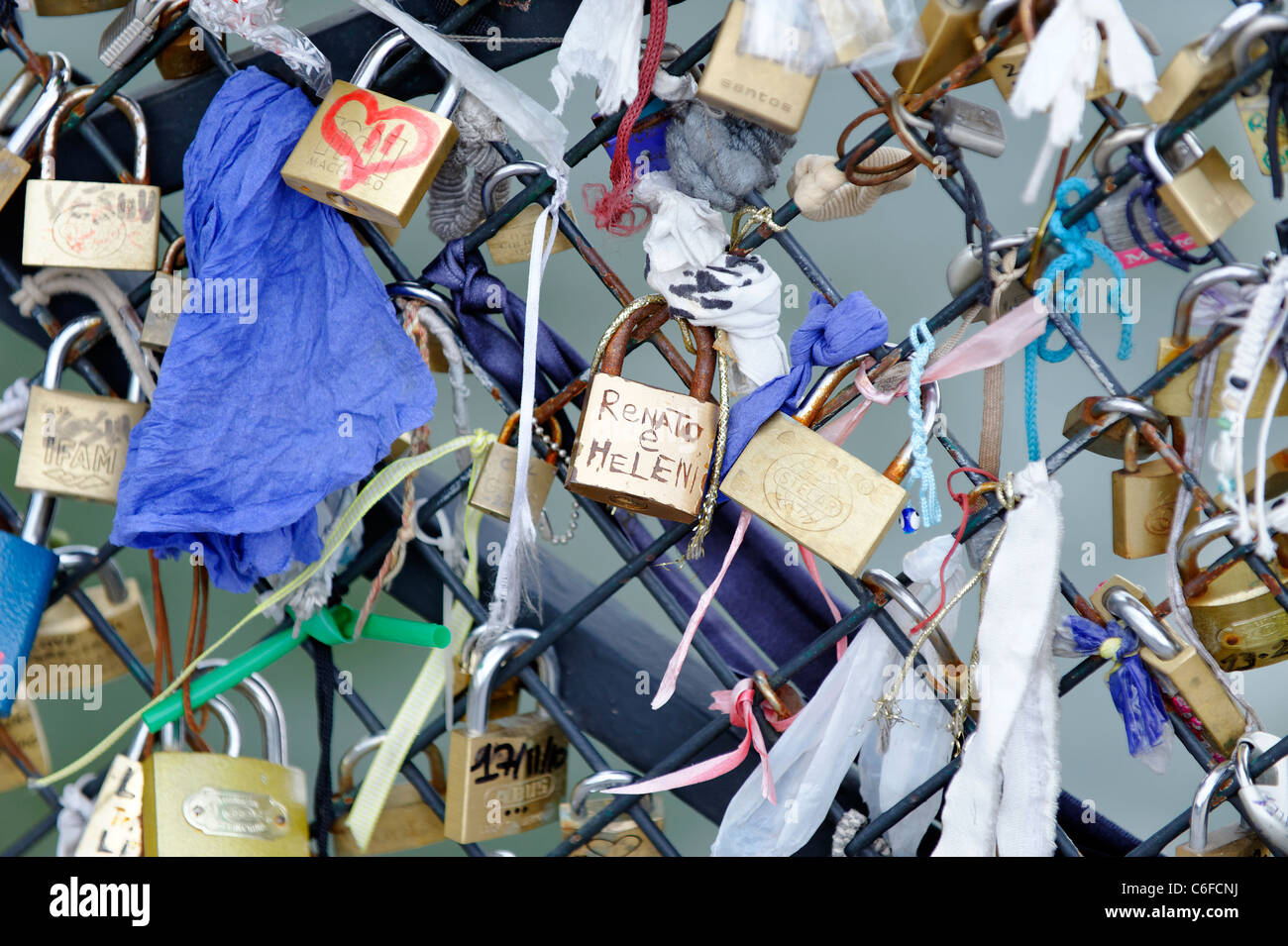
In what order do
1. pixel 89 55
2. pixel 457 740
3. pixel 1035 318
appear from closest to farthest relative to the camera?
pixel 1035 318
pixel 457 740
pixel 89 55

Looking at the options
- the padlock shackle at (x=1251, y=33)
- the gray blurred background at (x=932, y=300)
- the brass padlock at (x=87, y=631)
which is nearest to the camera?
the padlock shackle at (x=1251, y=33)

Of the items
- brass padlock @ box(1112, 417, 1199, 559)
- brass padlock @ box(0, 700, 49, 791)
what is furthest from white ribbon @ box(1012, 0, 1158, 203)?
brass padlock @ box(0, 700, 49, 791)

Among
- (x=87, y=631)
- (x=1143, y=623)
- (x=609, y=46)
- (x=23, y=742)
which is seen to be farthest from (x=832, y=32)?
(x=23, y=742)

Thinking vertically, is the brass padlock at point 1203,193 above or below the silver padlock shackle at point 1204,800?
above

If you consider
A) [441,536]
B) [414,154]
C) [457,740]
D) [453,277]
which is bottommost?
[457,740]

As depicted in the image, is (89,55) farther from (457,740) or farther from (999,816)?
(999,816)

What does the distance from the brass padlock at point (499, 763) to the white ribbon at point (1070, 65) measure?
629 mm

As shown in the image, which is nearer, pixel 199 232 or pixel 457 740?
pixel 199 232

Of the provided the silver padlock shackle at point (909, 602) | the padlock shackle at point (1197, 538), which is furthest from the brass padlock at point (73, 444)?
the padlock shackle at point (1197, 538)

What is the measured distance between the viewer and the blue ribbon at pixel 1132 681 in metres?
0.84

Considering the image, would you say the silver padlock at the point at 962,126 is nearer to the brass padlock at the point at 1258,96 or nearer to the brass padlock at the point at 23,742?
the brass padlock at the point at 1258,96

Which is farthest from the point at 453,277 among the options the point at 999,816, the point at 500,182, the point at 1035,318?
the point at 999,816
